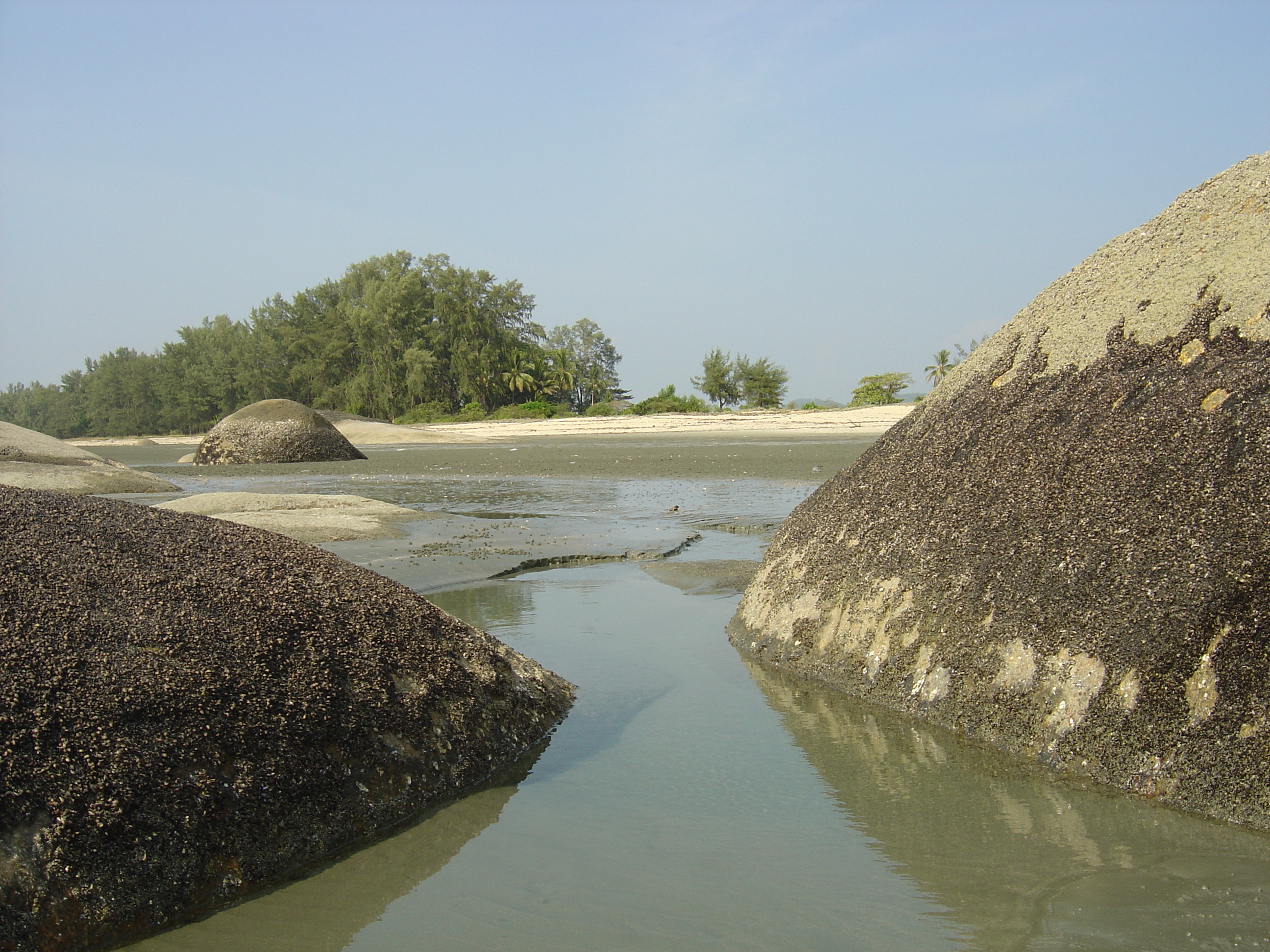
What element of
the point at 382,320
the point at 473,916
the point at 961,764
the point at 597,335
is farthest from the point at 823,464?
the point at 597,335

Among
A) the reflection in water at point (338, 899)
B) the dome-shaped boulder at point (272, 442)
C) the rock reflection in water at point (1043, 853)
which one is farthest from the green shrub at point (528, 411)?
the reflection in water at point (338, 899)

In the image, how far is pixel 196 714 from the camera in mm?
2820

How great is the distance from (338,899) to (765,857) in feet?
4.26

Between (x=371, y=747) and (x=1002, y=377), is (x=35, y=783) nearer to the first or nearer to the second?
(x=371, y=747)

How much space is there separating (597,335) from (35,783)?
10629 centimetres

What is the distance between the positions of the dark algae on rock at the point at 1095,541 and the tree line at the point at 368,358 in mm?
58868

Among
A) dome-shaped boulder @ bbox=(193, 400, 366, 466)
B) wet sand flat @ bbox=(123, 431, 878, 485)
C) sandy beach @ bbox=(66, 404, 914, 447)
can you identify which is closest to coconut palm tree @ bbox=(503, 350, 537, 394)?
sandy beach @ bbox=(66, 404, 914, 447)

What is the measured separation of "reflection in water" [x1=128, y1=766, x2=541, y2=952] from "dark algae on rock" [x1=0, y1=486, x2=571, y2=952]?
0.06 meters

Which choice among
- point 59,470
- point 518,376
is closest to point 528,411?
point 518,376

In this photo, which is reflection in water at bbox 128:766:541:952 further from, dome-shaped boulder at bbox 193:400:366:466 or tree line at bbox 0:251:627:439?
tree line at bbox 0:251:627:439

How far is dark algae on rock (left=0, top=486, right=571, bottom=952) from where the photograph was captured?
8.00ft

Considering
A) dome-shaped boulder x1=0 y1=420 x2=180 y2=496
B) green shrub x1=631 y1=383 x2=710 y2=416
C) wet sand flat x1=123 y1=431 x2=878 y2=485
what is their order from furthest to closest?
1. green shrub x1=631 y1=383 x2=710 y2=416
2. wet sand flat x1=123 y1=431 x2=878 y2=485
3. dome-shaped boulder x1=0 y1=420 x2=180 y2=496

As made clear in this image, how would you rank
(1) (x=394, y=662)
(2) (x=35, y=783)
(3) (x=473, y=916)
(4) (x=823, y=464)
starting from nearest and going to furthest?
(2) (x=35, y=783) → (3) (x=473, y=916) → (1) (x=394, y=662) → (4) (x=823, y=464)

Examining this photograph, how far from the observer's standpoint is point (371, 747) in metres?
3.22
